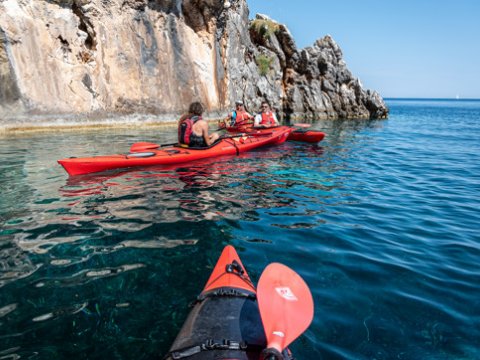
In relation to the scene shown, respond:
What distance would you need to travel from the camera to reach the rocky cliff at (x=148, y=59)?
14.9 metres

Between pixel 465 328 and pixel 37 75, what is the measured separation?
17955 mm

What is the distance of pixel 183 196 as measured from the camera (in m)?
6.28

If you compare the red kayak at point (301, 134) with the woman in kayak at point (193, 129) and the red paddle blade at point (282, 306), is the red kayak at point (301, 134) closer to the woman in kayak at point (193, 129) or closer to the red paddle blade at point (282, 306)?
the woman in kayak at point (193, 129)

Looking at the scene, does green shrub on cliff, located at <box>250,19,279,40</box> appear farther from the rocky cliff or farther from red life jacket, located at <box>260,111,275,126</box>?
red life jacket, located at <box>260,111,275,126</box>

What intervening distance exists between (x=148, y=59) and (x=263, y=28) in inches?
542

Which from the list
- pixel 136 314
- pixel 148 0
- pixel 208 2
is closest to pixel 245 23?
pixel 208 2

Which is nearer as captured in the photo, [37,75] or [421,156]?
[421,156]

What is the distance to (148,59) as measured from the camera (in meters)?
19.1

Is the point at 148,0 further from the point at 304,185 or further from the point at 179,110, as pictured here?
the point at 304,185

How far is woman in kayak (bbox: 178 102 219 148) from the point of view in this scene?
8.61 meters

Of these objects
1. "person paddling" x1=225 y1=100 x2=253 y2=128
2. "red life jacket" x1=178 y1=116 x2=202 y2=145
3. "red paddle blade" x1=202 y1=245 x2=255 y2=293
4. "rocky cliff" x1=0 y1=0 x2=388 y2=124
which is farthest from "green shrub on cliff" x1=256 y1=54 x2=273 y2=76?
"red paddle blade" x1=202 y1=245 x2=255 y2=293

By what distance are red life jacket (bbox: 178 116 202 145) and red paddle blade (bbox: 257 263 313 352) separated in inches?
260

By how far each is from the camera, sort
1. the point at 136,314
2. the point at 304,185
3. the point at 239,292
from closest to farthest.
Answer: the point at 239,292
the point at 136,314
the point at 304,185

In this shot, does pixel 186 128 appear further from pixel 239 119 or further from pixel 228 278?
pixel 228 278
